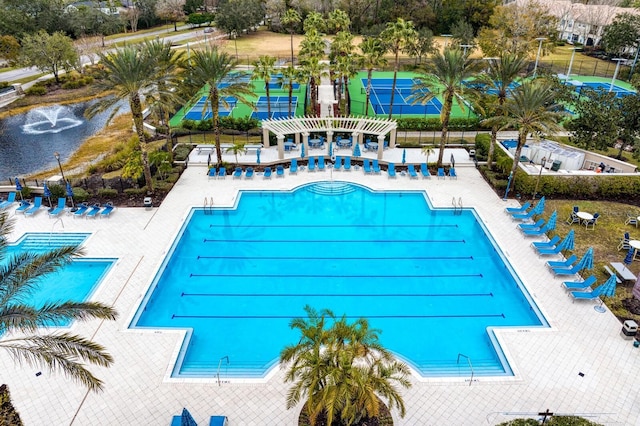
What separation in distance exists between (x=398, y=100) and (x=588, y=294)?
3001cm

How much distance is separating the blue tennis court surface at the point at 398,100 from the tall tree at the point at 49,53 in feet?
106

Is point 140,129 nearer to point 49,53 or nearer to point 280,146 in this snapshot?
point 280,146

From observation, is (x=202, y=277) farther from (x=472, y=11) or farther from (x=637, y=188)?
(x=472, y=11)

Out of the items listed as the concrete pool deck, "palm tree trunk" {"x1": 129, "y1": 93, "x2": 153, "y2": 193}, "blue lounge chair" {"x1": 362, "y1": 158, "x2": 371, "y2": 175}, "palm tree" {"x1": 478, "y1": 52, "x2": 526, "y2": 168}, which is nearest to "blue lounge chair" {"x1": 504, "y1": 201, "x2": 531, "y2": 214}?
the concrete pool deck

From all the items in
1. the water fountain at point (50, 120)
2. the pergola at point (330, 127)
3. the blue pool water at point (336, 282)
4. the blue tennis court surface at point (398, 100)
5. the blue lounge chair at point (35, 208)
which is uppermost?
the pergola at point (330, 127)

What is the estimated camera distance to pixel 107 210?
75.6ft

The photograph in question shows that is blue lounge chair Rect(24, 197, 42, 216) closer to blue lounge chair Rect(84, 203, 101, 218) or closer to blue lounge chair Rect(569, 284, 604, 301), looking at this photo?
blue lounge chair Rect(84, 203, 101, 218)

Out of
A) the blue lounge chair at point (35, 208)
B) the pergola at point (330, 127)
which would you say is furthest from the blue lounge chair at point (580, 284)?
the blue lounge chair at point (35, 208)

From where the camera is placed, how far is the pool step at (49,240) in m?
20.8

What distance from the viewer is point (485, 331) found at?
16.3 meters

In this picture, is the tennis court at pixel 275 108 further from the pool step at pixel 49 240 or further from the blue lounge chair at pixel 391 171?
the pool step at pixel 49 240

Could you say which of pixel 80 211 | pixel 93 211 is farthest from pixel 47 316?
pixel 80 211

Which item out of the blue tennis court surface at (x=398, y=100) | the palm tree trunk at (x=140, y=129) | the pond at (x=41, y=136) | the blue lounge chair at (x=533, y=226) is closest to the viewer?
the blue lounge chair at (x=533, y=226)

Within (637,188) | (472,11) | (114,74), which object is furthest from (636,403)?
(472,11)
